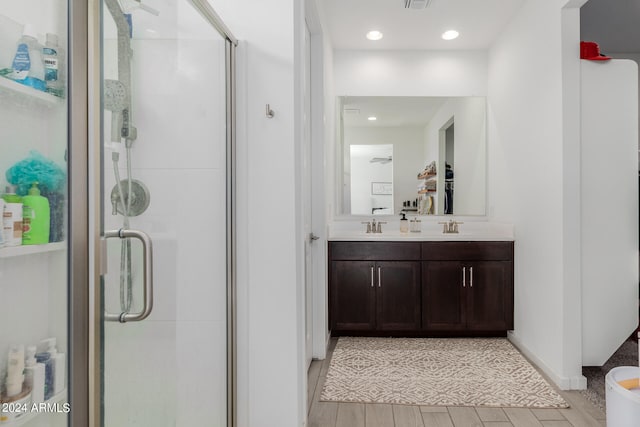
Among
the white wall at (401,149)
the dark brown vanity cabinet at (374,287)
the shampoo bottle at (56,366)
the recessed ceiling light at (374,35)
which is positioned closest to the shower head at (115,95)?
the shampoo bottle at (56,366)

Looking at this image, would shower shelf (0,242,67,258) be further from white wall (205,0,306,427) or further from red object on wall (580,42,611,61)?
red object on wall (580,42,611,61)

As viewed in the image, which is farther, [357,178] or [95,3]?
[357,178]

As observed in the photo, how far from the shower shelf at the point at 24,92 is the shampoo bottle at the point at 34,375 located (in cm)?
54

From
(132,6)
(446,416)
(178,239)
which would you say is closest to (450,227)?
(446,416)

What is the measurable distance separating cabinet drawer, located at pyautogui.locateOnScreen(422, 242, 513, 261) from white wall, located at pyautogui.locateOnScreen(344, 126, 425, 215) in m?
0.73

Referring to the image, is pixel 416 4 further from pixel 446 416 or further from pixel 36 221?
pixel 36 221

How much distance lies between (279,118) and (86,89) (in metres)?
0.95

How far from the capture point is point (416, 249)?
344cm

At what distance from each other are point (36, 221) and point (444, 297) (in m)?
3.03

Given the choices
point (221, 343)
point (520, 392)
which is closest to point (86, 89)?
point (221, 343)

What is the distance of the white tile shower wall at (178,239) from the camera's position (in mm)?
1123

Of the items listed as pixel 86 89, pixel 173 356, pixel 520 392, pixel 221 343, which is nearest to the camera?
pixel 86 89

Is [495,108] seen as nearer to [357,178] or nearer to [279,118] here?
[357,178]

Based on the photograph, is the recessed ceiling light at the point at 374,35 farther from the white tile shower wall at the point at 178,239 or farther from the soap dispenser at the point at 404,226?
the white tile shower wall at the point at 178,239
